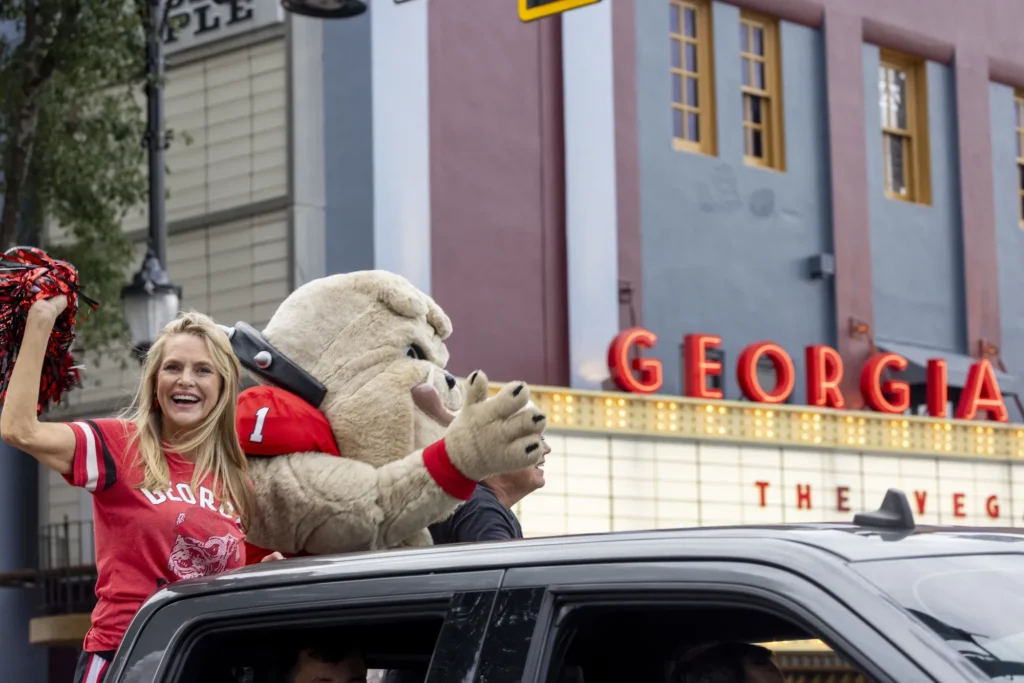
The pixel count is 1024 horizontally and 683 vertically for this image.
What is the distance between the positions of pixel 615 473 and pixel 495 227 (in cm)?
241

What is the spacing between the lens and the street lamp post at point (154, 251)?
12047 millimetres

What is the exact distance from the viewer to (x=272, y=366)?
16.9ft

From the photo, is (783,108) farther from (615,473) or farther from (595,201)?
(615,473)

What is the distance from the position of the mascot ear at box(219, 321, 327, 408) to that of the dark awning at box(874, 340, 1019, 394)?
14571 millimetres

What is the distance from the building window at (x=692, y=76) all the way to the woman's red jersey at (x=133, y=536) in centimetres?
1432

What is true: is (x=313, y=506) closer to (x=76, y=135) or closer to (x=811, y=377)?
(x=76, y=135)

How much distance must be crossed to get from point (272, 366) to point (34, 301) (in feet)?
3.03

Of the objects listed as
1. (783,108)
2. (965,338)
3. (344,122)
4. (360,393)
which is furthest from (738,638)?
(965,338)

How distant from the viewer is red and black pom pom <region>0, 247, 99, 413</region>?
4363 mm

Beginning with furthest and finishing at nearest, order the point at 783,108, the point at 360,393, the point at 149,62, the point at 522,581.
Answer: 1. the point at 783,108
2. the point at 149,62
3. the point at 360,393
4. the point at 522,581

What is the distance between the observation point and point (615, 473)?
16891mm

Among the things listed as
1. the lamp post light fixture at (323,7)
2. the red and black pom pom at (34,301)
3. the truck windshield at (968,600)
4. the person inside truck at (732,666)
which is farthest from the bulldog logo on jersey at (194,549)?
the lamp post light fixture at (323,7)

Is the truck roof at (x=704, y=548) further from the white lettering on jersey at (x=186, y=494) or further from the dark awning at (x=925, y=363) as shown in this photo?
the dark awning at (x=925, y=363)

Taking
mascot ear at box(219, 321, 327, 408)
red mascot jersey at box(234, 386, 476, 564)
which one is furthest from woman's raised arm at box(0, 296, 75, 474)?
mascot ear at box(219, 321, 327, 408)
